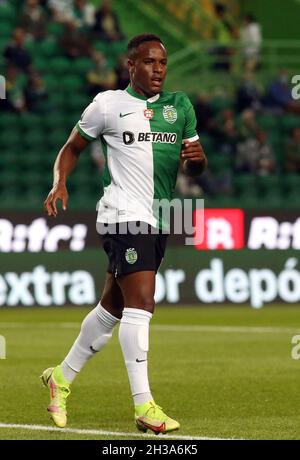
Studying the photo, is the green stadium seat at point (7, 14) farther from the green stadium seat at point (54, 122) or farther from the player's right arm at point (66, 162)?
the player's right arm at point (66, 162)

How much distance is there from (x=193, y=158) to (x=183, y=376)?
3.19 meters

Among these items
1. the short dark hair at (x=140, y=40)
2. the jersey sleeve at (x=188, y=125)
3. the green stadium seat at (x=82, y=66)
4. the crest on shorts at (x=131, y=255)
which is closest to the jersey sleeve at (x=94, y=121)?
the short dark hair at (x=140, y=40)

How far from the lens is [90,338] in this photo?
786 cm

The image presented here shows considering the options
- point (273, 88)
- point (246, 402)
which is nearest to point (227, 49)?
point (273, 88)

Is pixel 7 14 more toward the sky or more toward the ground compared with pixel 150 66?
more toward the sky

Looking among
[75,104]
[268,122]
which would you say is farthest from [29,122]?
[268,122]

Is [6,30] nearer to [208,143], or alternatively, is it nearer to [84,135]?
[208,143]

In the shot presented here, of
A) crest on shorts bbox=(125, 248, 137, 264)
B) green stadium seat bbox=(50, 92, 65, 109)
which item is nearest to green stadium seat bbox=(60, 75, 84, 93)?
green stadium seat bbox=(50, 92, 65, 109)

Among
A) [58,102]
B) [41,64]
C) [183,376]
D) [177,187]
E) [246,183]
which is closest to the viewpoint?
[183,376]

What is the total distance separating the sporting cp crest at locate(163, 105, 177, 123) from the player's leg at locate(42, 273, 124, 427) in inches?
39.4

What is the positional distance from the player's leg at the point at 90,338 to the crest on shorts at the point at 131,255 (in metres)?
0.26

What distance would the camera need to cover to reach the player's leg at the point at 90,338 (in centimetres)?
779

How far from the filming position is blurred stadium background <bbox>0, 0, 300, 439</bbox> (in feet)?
57.5

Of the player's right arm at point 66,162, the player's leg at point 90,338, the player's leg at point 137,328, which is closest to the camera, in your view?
the player's leg at point 137,328
